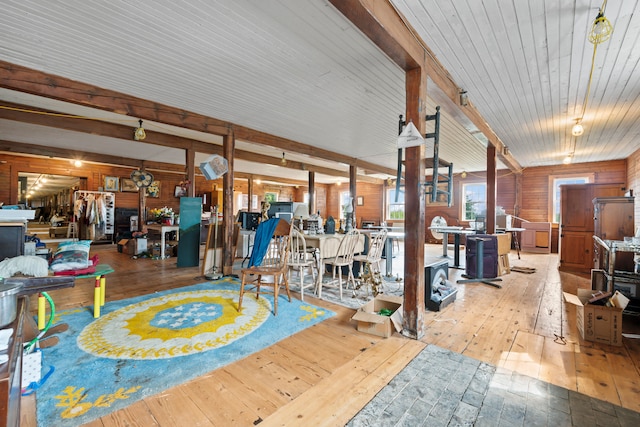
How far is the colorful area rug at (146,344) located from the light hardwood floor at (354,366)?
0.36 feet

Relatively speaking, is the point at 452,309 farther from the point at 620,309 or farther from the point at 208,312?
the point at 208,312

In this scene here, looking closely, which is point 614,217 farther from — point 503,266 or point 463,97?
point 463,97

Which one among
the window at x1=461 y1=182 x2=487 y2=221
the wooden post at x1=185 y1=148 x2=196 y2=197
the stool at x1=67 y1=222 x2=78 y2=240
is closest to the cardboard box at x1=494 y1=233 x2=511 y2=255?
the window at x1=461 y1=182 x2=487 y2=221

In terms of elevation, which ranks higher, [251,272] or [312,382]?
[251,272]

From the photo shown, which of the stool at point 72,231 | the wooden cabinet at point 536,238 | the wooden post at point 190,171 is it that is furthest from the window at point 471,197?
the stool at point 72,231

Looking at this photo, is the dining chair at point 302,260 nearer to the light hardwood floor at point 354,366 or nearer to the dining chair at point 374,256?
the light hardwood floor at point 354,366

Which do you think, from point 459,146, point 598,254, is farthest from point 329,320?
point 459,146

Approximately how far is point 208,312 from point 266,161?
18.3ft

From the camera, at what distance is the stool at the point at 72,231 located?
9297 millimetres

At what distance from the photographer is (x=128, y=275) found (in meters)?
4.89

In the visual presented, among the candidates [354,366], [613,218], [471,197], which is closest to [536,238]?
[471,197]

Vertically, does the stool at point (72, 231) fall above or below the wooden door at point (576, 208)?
below

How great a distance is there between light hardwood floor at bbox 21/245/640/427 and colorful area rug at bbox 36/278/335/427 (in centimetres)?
11

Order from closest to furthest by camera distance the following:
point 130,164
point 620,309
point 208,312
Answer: point 620,309 → point 208,312 → point 130,164
